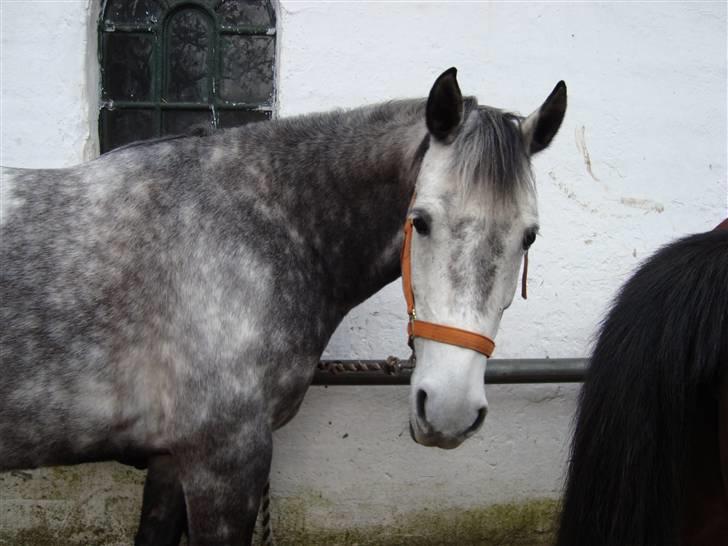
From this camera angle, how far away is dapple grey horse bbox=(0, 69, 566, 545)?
1799mm

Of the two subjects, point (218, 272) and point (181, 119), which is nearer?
point (218, 272)

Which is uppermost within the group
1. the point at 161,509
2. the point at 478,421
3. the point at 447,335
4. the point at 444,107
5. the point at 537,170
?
the point at 444,107

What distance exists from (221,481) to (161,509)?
1.55 ft

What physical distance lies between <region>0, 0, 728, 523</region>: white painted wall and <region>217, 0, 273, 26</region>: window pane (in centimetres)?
20

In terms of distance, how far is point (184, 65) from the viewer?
3.32 m

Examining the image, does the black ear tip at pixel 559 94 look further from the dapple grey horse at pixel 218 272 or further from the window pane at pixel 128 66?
the window pane at pixel 128 66

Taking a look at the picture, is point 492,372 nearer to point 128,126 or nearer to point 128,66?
point 128,126

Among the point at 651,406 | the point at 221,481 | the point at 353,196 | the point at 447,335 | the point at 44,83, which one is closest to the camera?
the point at 651,406

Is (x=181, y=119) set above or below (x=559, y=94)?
below

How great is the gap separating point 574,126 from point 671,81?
1.73 ft

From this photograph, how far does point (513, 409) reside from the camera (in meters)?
3.21

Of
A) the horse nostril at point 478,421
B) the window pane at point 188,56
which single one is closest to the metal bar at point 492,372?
the horse nostril at point 478,421

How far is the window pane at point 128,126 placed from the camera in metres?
3.31

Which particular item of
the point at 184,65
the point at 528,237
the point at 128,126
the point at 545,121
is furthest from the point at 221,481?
the point at 184,65
